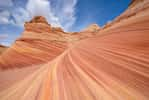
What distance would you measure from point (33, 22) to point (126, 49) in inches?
313

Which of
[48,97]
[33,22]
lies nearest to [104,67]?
[48,97]

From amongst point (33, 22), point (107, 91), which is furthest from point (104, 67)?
point (33, 22)

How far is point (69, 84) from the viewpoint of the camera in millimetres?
1947

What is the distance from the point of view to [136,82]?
1.41 meters

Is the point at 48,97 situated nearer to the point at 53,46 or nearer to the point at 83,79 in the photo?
the point at 83,79

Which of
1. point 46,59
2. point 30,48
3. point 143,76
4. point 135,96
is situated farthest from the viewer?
point 30,48

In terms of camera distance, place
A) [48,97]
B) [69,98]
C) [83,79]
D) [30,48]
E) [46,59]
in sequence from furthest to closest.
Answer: [30,48]
[46,59]
[83,79]
[48,97]
[69,98]

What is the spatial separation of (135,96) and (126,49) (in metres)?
1.01

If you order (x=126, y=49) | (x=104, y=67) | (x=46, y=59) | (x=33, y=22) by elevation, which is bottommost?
(x=46, y=59)

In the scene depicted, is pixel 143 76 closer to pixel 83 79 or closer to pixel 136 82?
pixel 136 82

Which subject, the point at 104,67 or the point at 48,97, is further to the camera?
Answer: the point at 104,67

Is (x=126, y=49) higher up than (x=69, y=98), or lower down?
higher up

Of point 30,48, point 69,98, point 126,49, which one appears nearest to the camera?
point 69,98

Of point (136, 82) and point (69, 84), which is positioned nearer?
point (136, 82)
